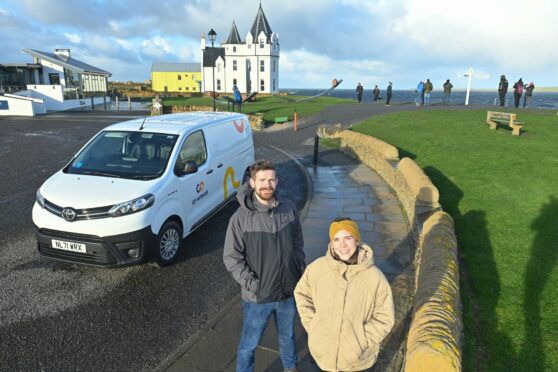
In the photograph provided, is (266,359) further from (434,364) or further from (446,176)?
(446,176)

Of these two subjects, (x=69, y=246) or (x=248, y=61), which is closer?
(x=69, y=246)

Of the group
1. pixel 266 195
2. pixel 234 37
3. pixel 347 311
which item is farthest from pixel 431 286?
pixel 234 37

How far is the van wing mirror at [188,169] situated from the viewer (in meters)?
6.00

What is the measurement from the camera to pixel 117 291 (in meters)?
5.21

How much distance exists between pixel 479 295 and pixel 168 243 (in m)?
4.25

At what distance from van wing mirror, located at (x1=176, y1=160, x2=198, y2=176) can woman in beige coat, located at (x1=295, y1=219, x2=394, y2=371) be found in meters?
3.65

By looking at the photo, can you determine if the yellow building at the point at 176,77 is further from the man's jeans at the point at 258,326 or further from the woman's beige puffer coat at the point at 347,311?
the woman's beige puffer coat at the point at 347,311

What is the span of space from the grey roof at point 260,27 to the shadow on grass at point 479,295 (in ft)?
224

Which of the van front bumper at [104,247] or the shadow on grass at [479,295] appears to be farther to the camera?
the van front bumper at [104,247]

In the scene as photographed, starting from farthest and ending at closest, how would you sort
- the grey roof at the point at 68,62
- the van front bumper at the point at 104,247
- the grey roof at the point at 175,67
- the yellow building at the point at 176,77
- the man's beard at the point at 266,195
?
the grey roof at the point at 175,67, the yellow building at the point at 176,77, the grey roof at the point at 68,62, the van front bumper at the point at 104,247, the man's beard at the point at 266,195

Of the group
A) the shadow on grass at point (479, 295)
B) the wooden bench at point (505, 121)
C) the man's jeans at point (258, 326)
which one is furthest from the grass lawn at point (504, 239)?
the man's jeans at point (258, 326)

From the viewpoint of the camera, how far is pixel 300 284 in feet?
9.61

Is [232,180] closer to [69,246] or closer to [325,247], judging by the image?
[325,247]

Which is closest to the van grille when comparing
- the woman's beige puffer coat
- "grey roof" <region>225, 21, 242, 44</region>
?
the woman's beige puffer coat
